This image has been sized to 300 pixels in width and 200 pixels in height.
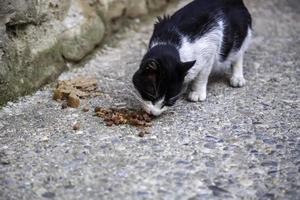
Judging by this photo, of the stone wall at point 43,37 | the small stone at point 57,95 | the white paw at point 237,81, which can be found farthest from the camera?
the white paw at point 237,81

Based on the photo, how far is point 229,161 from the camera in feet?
9.99

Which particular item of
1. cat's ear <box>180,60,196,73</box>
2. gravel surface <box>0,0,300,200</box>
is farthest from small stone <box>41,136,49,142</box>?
cat's ear <box>180,60,196,73</box>

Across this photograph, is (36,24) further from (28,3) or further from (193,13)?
(193,13)

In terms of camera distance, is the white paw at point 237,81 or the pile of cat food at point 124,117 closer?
the pile of cat food at point 124,117

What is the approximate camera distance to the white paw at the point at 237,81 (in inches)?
162

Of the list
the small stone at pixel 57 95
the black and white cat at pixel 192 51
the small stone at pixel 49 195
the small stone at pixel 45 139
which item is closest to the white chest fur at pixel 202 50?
the black and white cat at pixel 192 51

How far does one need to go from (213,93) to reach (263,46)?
3.91 ft

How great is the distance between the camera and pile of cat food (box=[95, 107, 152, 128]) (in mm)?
3428

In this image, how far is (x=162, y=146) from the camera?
10.5 feet

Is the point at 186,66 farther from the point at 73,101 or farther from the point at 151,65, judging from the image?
the point at 73,101

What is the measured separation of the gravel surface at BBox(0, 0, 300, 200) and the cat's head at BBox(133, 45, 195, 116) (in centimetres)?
16

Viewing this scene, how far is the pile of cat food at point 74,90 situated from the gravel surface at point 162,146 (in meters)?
0.07

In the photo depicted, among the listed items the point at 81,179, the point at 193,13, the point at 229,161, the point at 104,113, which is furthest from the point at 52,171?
the point at 193,13

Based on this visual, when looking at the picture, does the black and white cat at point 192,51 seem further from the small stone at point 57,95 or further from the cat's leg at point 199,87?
the small stone at point 57,95
